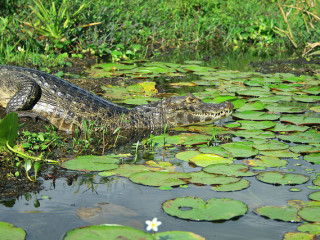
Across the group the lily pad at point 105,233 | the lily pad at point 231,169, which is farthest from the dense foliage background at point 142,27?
the lily pad at point 105,233

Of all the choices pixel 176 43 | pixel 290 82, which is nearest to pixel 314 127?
pixel 290 82

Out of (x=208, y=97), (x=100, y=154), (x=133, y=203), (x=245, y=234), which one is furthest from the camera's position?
(x=208, y=97)

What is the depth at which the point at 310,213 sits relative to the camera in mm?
3188

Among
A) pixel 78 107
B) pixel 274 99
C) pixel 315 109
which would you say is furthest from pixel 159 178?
pixel 274 99


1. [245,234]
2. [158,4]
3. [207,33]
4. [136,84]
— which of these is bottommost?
[245,234]

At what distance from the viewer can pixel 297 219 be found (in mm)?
3139

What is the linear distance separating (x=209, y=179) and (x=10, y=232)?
66.0 inches

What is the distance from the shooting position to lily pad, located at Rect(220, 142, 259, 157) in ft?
14.8

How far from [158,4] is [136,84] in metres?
5.79

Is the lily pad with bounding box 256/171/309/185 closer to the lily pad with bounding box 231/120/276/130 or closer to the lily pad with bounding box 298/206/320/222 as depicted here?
the lily pad with bounding box 298/206/320/222

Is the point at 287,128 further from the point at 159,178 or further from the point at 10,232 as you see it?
the point at 10,232

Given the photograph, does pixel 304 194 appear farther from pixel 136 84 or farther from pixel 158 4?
pixel 158 4

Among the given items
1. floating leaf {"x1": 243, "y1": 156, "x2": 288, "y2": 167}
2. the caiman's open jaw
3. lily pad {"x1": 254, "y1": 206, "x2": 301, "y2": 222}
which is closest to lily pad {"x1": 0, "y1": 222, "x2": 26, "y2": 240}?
lily pad {"x1": 254, "y1": 206, "x2": 301, "y2": 222}

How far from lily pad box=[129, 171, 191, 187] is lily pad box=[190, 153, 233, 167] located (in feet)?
1.13
